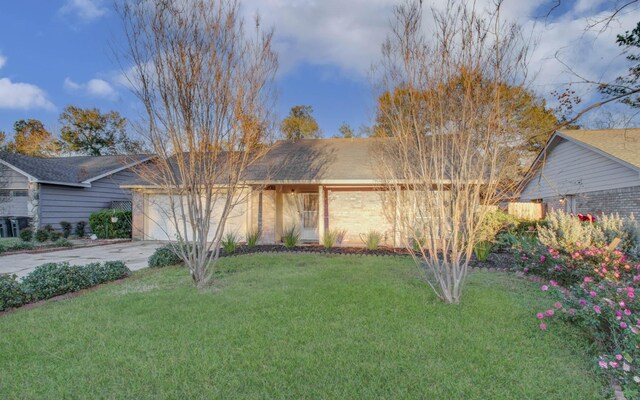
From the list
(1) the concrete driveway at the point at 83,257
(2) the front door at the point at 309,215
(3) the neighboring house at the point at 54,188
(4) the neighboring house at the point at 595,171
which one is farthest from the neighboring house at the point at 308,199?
(4) the neighboring house at the point at 595,171

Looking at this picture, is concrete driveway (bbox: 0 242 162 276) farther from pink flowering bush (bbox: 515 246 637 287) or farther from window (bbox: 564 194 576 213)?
window (bbox: 564 194 576 213)

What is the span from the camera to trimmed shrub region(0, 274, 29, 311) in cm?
479

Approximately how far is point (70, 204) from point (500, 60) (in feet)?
56.9

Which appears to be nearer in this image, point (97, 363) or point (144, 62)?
point (97, 363)

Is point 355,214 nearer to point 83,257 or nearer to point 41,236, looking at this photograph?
point 83,257

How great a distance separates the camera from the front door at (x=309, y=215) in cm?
1337


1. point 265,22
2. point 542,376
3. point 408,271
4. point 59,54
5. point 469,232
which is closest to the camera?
point 542,376

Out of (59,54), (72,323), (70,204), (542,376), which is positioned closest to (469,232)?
(542,376)

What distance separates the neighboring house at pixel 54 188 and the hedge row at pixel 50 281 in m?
6.86

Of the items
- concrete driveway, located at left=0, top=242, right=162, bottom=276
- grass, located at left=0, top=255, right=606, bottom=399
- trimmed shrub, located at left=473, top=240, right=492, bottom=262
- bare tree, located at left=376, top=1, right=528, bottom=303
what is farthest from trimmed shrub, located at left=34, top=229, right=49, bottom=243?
trimmed shrub, located at left=473, top=240, right=492, bottom=262

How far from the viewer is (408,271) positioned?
696 centimetres

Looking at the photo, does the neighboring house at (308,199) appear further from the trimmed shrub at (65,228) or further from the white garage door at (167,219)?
the trimmed shrub at (65,228)

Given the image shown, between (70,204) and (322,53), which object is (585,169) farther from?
(70,204)

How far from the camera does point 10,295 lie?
192 inches
